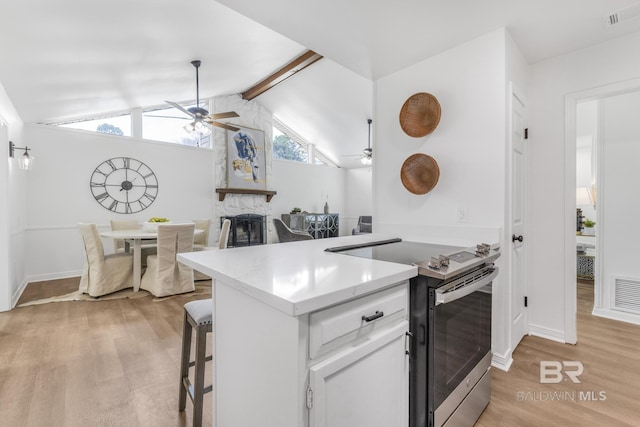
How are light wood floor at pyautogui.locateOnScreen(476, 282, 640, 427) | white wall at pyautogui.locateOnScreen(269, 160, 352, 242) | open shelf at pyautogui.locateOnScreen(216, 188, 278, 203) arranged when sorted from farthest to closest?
white wall at pyautogui.locateOnScreen(269, 160, 352, 242) → open shelf at pyautogui.locateOnScreen(216, 188, 278, 203) → light wood floor at pyautogui.locateOnScreen(476, 282, 640, 427)

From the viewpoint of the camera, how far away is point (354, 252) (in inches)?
63.1

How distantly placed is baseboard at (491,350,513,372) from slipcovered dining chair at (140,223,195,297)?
347 cm

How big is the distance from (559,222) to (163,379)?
329 centimetres

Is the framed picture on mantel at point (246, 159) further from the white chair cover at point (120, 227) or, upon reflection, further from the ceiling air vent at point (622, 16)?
the ceiling air vent at point (622, 16)

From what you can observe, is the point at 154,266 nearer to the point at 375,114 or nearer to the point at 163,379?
the point at 163,379

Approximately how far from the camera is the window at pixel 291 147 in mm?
7625

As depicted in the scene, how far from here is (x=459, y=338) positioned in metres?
1.38

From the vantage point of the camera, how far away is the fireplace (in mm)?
6508

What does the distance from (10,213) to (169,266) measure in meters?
1.79

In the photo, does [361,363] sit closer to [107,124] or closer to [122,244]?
[122,244]

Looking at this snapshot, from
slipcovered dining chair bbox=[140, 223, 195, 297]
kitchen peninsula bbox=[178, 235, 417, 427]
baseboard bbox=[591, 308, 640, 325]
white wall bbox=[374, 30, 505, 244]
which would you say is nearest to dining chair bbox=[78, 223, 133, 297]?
slipcovered dining chair bbox=[140, 223, 195, 297]

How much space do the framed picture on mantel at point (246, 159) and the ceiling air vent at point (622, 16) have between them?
5766 millimetres

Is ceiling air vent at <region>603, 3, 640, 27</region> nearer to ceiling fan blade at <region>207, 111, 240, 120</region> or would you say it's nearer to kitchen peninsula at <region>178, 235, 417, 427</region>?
kitchen peninsula at <region>178, 235, 417, 427</region>
